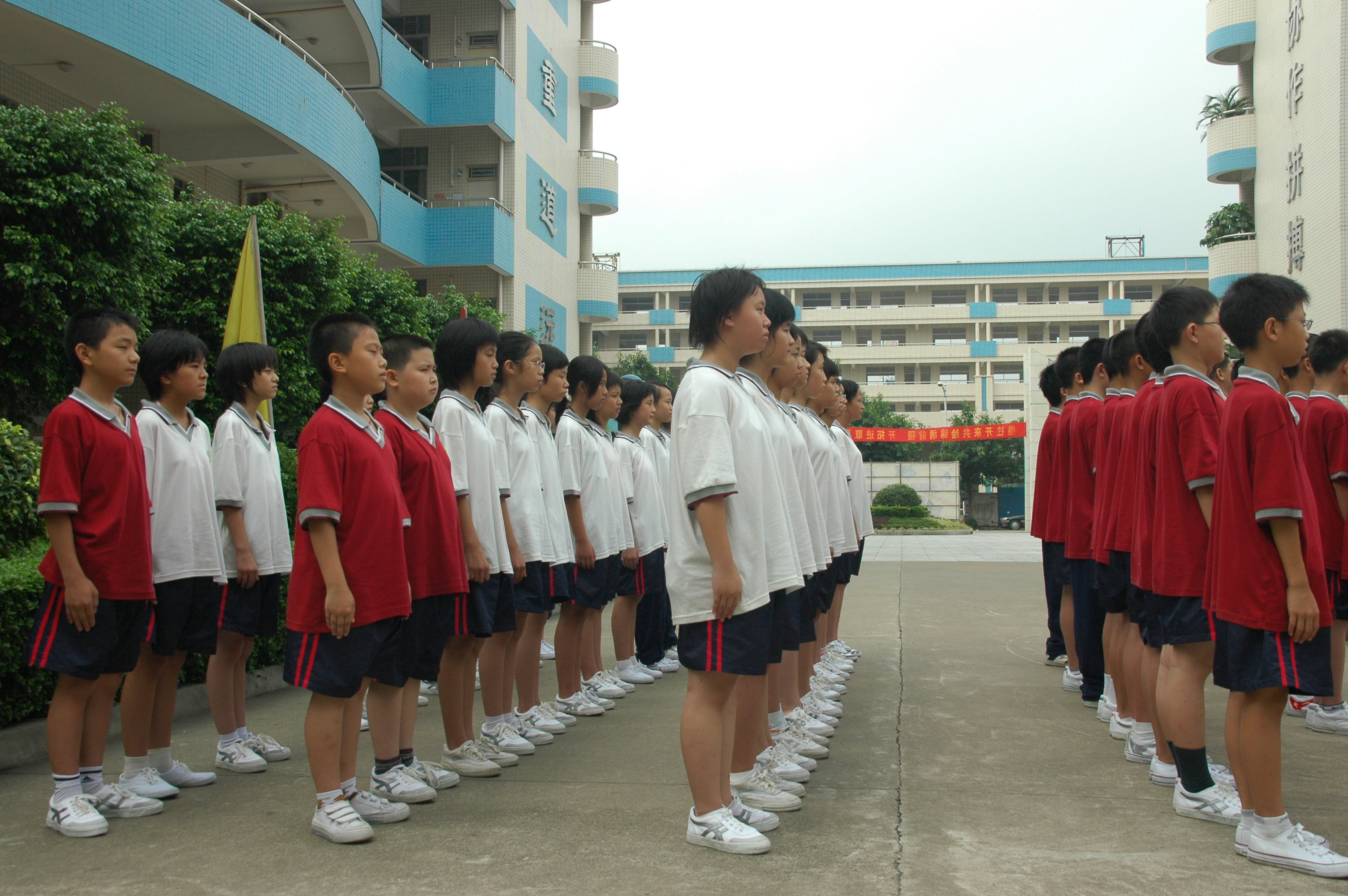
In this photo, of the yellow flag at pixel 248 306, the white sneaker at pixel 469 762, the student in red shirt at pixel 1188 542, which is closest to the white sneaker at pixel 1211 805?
the student in red shirt at pixel 1188 542

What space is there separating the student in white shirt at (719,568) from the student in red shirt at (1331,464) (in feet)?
8.56

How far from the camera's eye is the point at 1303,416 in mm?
4621

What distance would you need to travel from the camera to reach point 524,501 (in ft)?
15.3

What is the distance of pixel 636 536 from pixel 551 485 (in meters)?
1.45

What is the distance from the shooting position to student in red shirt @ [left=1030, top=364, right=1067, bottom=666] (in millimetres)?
5664

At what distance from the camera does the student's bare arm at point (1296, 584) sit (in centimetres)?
292

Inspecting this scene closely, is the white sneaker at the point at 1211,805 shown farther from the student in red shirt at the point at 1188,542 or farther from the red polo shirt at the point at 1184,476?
the red polo shirt at the point at 1184,476

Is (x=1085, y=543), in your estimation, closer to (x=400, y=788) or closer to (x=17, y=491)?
(x=400, y=788)

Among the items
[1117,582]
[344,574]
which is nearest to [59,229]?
[344,574]

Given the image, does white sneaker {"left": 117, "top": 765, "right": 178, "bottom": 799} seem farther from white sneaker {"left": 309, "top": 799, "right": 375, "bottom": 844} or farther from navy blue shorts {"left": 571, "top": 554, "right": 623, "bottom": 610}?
navy blue shorts {"left": 571, "top": 554, "right": 623, "bottom": 610}

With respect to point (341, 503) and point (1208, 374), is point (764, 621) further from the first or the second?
point (1208, 374)

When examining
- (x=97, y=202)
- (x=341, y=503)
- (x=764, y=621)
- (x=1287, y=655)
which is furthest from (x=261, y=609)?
(x=97, y=202)

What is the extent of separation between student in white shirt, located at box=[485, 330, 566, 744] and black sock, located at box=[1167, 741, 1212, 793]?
8.34 ft

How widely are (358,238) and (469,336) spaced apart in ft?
48.8
